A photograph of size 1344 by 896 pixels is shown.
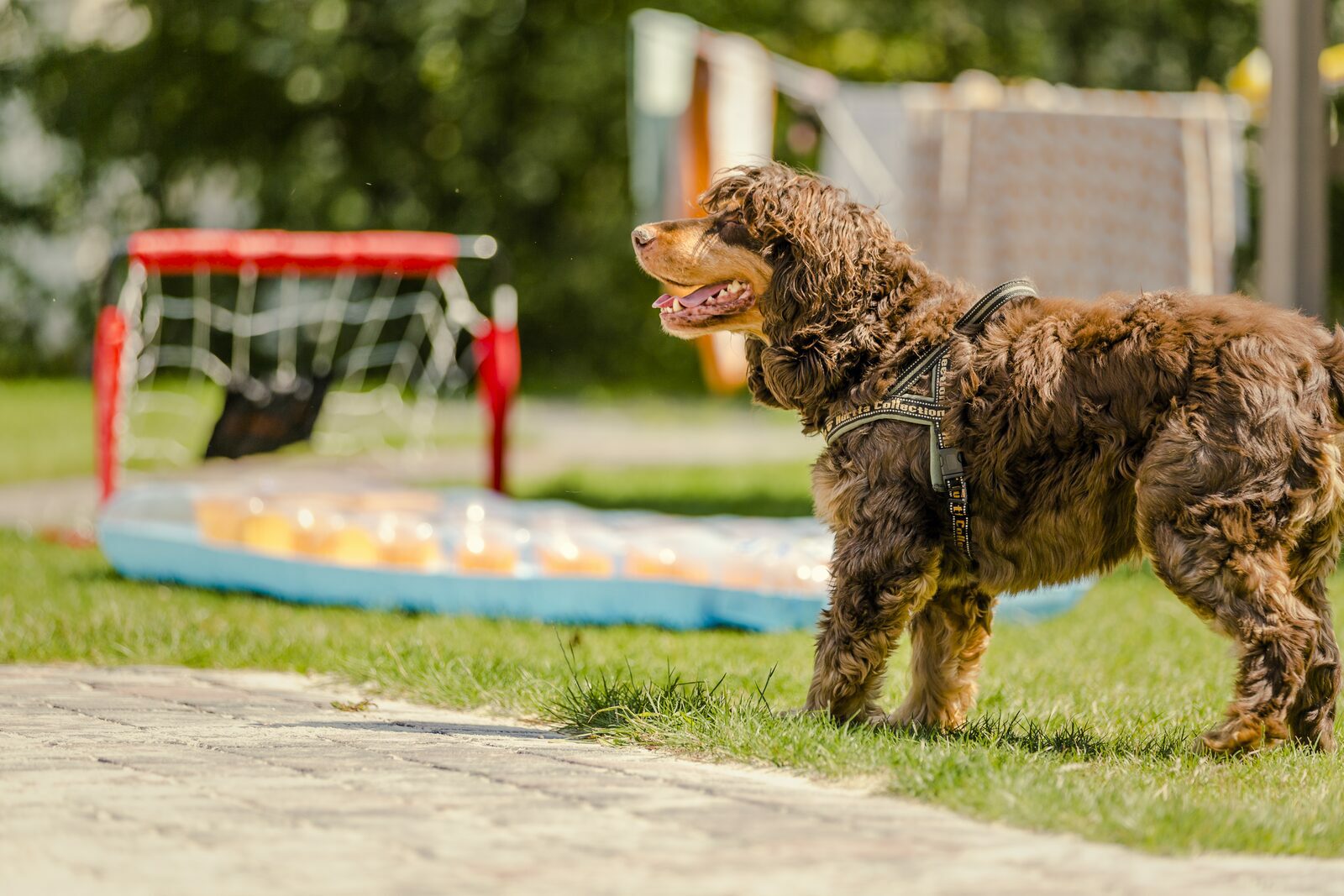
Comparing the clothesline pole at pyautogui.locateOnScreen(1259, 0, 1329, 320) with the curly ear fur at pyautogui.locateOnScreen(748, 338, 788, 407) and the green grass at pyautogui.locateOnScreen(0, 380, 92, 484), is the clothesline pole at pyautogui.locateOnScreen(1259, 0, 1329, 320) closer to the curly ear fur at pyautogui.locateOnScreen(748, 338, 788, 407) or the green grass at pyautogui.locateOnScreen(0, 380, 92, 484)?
the curly ear fur at pyautogui.locateOnScreen(748, 338, 788, 407)

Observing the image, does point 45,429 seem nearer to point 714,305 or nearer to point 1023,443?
point 714,305

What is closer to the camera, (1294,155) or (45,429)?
(1294,155)

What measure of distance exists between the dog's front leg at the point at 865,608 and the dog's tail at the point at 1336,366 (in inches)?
46.3

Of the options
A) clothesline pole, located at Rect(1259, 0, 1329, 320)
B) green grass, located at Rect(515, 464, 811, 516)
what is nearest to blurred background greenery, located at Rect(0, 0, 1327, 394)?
green grass, located at Rect(515, 464, 811, 516)

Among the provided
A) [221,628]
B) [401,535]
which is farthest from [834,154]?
[221,628]

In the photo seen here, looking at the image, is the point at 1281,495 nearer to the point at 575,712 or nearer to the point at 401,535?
the point at 575,712

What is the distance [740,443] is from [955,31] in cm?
1000

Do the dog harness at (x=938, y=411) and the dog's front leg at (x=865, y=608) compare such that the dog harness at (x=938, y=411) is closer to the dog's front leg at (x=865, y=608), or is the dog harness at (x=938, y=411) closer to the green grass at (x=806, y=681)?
the dog's front leg at (x=865, y=608)

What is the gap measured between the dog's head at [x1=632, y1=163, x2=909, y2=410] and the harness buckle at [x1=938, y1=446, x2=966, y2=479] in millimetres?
441

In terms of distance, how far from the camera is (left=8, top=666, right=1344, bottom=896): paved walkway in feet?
10.3

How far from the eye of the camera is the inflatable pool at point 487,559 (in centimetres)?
738

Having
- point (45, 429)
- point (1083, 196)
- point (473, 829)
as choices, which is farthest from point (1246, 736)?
point (45, 429)

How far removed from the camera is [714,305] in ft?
16.4

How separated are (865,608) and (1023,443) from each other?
2.16ft
